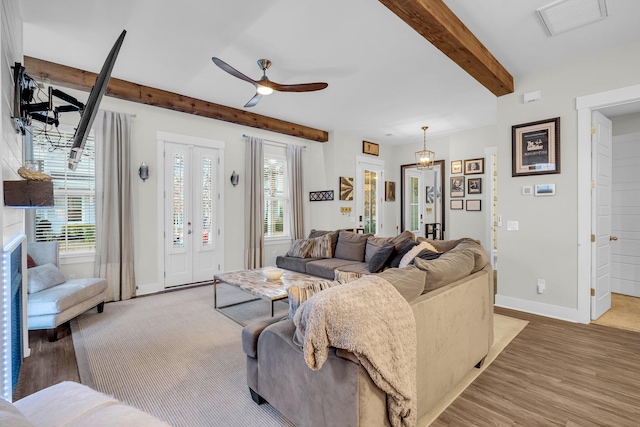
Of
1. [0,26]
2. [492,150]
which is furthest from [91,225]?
[492,150]

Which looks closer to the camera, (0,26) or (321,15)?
(0,26)

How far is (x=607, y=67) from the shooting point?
10.5ft

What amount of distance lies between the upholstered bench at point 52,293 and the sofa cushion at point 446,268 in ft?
11.1

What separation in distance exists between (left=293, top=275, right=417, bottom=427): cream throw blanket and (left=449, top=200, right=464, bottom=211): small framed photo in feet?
17.6

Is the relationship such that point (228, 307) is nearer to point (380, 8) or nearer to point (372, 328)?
point (372, 328)

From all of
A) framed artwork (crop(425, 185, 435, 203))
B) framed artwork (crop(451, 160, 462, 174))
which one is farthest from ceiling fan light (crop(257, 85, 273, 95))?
framed artwork (crop(425, 185, 435, 203))

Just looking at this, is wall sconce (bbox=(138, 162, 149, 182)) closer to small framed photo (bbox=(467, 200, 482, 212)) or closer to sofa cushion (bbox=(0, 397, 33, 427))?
sofa cushion (bbox=(0, 397, 33, 427))

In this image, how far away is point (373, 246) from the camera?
4660 mm

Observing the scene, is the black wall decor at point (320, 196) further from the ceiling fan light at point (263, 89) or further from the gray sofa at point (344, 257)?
the ceiling fan light at point (263, 89)

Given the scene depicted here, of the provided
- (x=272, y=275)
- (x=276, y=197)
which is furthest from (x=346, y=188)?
(x=272, y=275)

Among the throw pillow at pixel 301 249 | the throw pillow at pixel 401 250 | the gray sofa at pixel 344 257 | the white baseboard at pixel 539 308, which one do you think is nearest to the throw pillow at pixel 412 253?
the throw pillow at pixel 401 250

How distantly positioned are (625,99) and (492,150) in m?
2.84

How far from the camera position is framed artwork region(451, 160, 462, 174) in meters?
6.38

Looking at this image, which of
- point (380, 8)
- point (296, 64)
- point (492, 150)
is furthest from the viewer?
point (492, 150)
